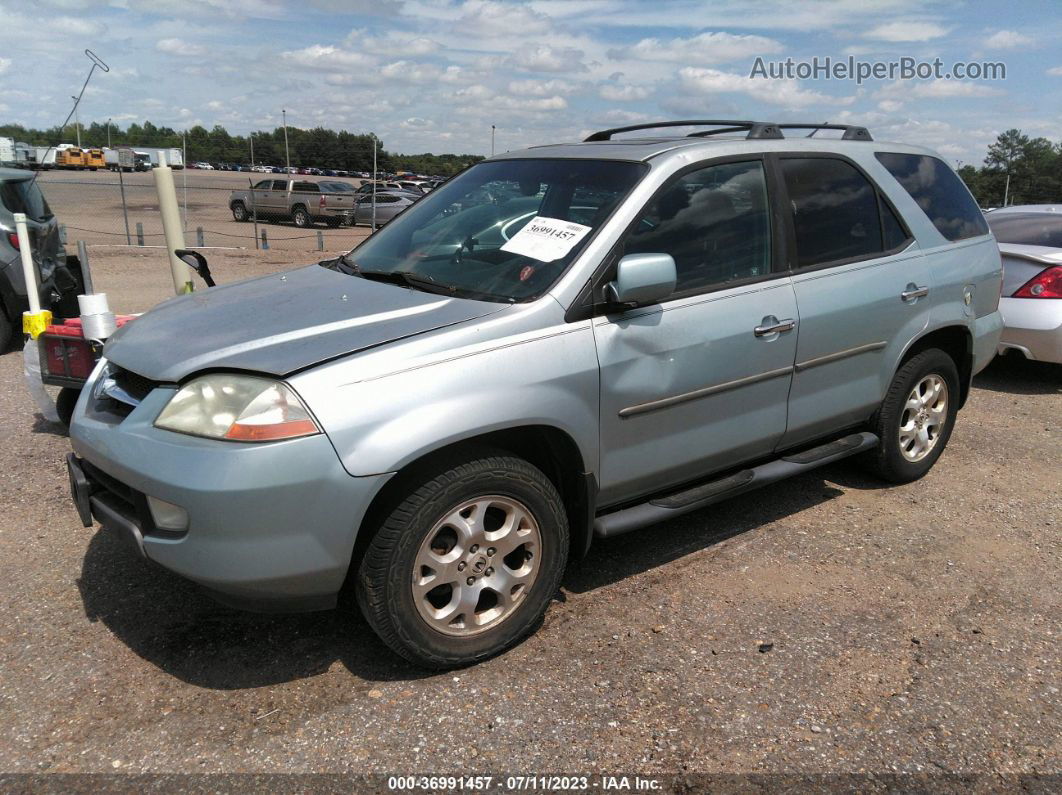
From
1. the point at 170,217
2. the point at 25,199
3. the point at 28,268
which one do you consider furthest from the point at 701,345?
Result: the point at 25,199

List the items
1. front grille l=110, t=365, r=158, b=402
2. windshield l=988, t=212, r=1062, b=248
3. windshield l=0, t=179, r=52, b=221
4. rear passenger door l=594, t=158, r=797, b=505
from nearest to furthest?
front grille l=110, t=365, r=158, b=402 < rear passenger door l=594, t=158, r=797, b=505 < windshield l=988, t=212, r=1062, b=248 < windshield l=0, t=179, r=52, b=221

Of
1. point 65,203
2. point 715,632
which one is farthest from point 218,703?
point 65,203

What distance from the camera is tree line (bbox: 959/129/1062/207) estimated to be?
3798 cm

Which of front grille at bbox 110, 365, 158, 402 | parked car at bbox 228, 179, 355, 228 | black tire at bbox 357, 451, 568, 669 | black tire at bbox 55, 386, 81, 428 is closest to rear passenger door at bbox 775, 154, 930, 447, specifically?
black tire at bbox 357, 451, 568, 669

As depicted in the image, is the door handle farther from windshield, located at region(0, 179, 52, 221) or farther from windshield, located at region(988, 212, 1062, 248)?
windshield, located at region(0, 179, 52, 221)

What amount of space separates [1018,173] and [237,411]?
52.3 metres

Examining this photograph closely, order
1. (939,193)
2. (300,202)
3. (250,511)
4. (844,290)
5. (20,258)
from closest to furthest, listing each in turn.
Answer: (250,511), (844,290), (939,193), (20,258), (300,202)

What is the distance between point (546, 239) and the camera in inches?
131

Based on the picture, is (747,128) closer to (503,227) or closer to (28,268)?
(503,227)

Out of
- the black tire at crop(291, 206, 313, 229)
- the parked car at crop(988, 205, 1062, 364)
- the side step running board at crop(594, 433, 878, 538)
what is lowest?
the side step running board at crop(594, 433, 878, 538)

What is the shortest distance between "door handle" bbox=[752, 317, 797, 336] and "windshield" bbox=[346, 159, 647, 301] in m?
0.84

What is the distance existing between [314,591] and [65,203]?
35369 millimetres

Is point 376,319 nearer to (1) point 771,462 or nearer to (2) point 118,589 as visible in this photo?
(2) point 118,589

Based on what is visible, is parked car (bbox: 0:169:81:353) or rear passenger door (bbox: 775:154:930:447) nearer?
rear passenger door (bbox: 775:154:930:447)
